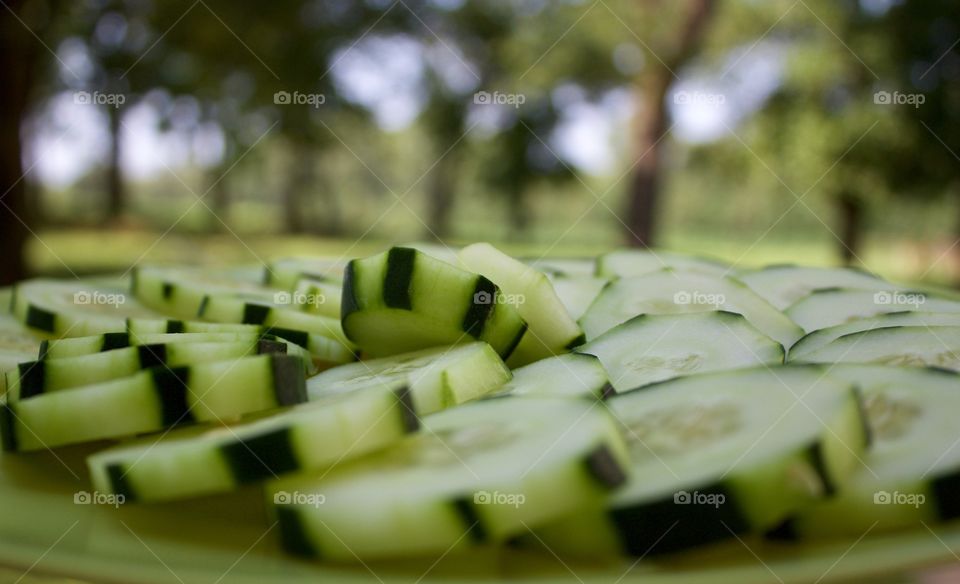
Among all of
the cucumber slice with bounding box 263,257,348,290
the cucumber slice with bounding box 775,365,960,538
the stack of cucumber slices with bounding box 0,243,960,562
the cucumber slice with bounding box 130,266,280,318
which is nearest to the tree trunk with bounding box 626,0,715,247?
the cucumber slice with bounding box 263,257,348,290

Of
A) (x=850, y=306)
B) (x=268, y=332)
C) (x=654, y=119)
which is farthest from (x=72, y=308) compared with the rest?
(x=654, y=119)

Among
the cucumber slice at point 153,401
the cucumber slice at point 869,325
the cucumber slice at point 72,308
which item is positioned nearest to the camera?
the cucumber slice at point 153,401

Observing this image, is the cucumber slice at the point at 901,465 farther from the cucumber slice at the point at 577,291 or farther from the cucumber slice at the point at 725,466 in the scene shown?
the cucumber slice at the point at 577,291

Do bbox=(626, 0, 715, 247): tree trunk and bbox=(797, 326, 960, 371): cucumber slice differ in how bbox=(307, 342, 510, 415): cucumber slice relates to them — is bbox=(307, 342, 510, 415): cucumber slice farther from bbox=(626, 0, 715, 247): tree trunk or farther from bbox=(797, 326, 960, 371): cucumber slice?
bbox=(626, 0, 715, 247): tree trunk

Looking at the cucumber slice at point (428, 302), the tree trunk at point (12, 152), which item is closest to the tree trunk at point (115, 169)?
the tree trunk at point (12, 152)

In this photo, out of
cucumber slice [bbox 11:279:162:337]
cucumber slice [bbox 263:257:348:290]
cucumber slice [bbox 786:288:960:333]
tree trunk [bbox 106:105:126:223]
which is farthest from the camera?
tree trunk [bbox 106:105:126:223]

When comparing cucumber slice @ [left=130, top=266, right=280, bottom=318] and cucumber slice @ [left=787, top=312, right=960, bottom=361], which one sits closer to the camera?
cucumber slice @ [left=787, top=312, right=960, bottom=361]

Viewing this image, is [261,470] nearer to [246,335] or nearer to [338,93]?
[246,335]
